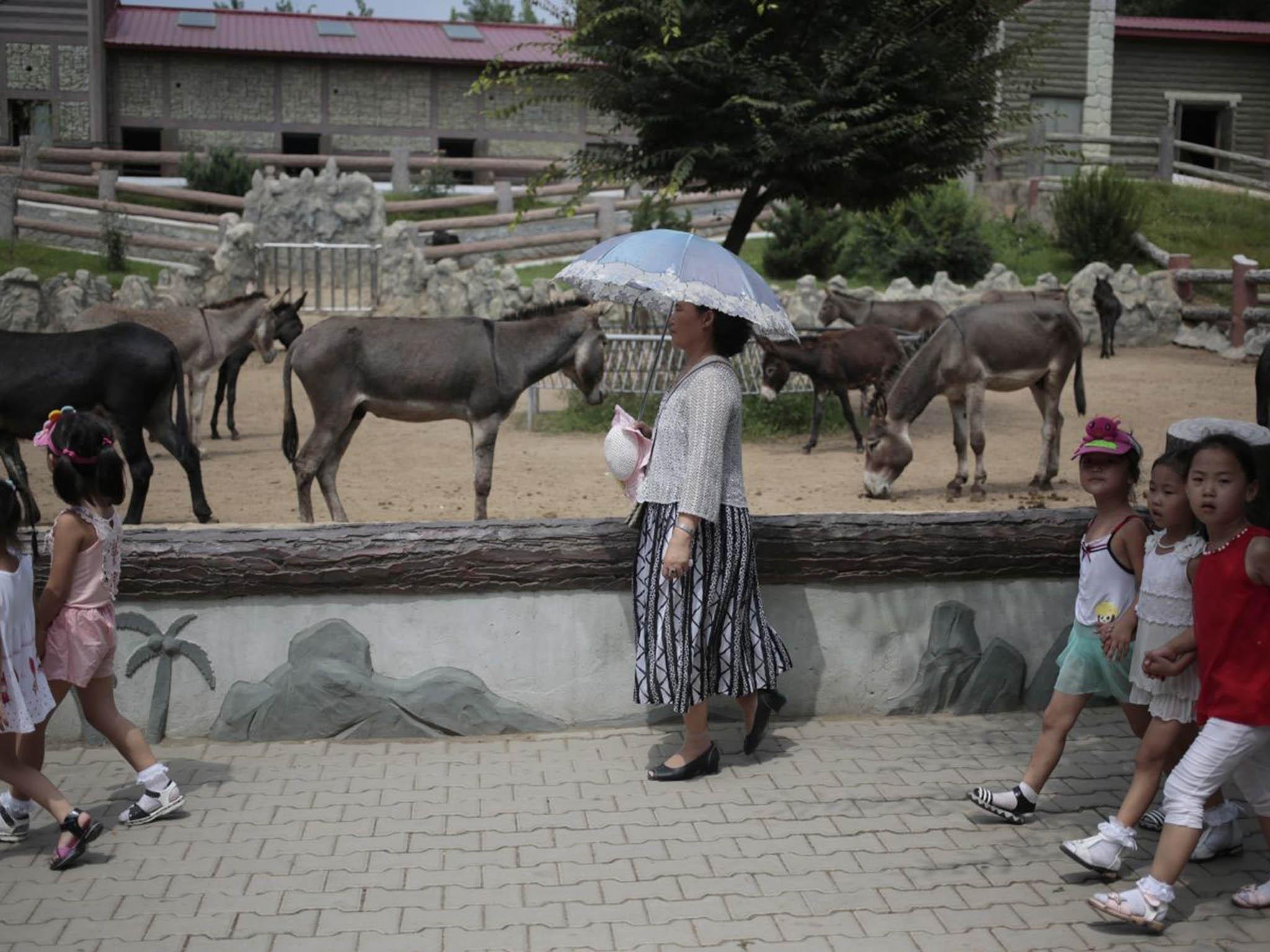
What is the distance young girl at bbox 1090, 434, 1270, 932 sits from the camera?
393cm

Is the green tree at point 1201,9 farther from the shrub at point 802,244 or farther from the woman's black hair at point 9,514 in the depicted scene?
the woman's black hair at point 9,514

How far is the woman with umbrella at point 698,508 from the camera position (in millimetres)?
4895

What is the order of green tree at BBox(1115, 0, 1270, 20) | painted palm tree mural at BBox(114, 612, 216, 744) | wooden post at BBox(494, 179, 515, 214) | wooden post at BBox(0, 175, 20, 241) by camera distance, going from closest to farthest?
1. painted palm tree mural at BBox(114, 612, 216, 744)
2. wooden post at BBox(0, 175, 20, 241)
3. wooden post at BBox(494, 179, 515, 214)
4. green tree at BBox(1115, 0, 1270, 20)

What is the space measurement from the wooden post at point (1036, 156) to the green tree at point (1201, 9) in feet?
53.3

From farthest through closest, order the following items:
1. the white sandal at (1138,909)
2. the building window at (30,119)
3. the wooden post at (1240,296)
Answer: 1. the building window at (30,119)
2. the wooden post at (1240,296)
3. the white sandal at (1138,909)

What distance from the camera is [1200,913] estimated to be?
161 inches

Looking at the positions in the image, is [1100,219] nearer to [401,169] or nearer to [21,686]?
[401,169]

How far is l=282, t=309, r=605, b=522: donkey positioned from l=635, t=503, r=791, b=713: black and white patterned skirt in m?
3.54

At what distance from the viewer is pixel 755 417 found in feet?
48.4

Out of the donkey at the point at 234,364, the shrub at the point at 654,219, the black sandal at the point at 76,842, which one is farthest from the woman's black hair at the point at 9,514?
the shrub at the point at 654,219

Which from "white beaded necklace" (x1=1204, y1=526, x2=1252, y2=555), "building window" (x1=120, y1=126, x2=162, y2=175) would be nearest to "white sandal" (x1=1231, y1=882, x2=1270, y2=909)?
"white beaded necklace" (x1=1204, y1=526, x2=1252, y2=555)

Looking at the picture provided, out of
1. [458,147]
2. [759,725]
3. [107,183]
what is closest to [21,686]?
[759,725]

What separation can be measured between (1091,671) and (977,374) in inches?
259

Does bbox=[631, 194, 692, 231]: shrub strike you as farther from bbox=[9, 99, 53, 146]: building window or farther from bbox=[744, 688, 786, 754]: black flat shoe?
bbox=[744, 688, 786, 754]: black flat shoe
